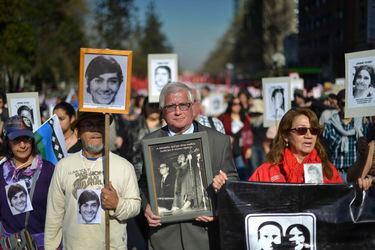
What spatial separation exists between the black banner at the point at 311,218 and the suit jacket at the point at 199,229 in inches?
9.0

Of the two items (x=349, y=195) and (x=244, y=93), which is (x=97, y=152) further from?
(x=244, y=93)

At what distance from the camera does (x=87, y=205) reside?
4.20 m

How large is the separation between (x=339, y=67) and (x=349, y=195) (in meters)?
30.0

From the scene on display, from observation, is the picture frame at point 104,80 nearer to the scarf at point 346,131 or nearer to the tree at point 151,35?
the scarf at point 346,131

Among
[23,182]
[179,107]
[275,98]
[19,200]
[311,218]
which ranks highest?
[275,98]

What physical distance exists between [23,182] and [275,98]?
5.29m

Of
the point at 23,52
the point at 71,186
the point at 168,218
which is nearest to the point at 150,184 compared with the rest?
the point at 168,218

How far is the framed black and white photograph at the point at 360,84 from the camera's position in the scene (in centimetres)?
502

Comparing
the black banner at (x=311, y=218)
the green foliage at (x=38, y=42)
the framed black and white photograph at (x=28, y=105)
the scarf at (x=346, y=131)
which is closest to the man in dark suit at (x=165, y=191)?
the black banner at (x=311, y=218)

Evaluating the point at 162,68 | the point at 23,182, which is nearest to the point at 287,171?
the point at 23,182

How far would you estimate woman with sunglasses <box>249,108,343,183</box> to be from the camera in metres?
4.38

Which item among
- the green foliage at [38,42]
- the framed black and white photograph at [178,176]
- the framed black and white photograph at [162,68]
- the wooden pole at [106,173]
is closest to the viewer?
the wooden pole at [106,173]

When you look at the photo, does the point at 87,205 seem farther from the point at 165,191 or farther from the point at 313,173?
the point at 313,173

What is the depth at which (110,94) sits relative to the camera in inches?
173
